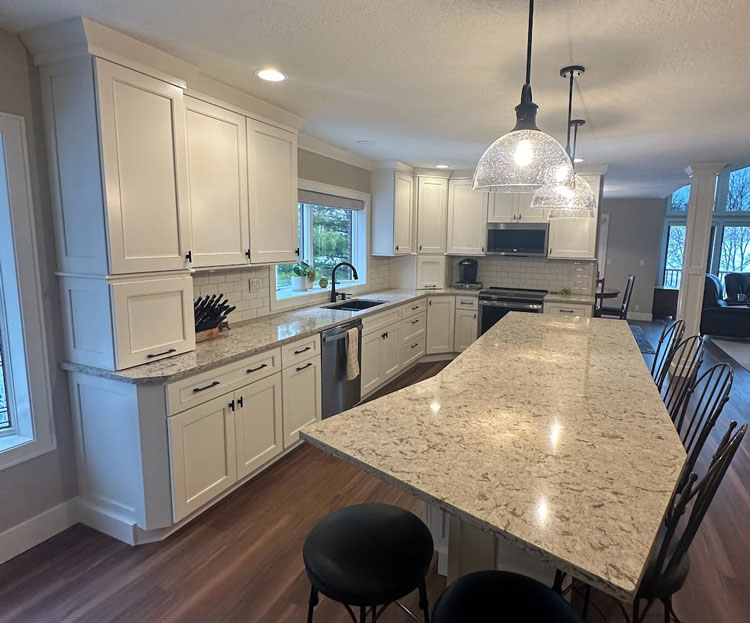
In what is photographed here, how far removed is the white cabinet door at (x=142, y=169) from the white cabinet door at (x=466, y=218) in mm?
3865

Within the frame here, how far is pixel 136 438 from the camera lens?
7.06 ft

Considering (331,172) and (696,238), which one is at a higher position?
(331,172)

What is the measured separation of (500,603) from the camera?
1126mm

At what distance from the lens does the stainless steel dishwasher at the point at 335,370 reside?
346cm

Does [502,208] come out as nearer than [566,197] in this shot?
No

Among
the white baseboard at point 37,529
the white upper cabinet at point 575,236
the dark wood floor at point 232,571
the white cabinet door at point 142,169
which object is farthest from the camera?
the white upper cabinet at point 575,236

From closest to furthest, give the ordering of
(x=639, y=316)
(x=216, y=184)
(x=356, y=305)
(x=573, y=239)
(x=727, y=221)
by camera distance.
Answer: (x=216, y=184)
(x=356, y=305)
(x=573, y=239)
(x=727, y=221)
(x=639, y=316)

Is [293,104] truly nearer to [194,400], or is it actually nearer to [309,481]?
[194,400]

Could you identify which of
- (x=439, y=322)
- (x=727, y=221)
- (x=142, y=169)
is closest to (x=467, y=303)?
(x=439, y=322)

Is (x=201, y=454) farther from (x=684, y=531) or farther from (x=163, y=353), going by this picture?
(x=684, y=531)

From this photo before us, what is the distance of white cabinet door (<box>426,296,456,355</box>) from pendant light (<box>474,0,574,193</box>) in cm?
377

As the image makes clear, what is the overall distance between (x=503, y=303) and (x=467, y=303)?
0.44m

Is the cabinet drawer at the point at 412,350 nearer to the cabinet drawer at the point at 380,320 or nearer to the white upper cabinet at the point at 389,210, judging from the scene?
the cabinet drawer at the point at 380,320

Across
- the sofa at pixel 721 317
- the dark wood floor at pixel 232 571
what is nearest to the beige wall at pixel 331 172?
the dark wood floor at pixel 232 571
